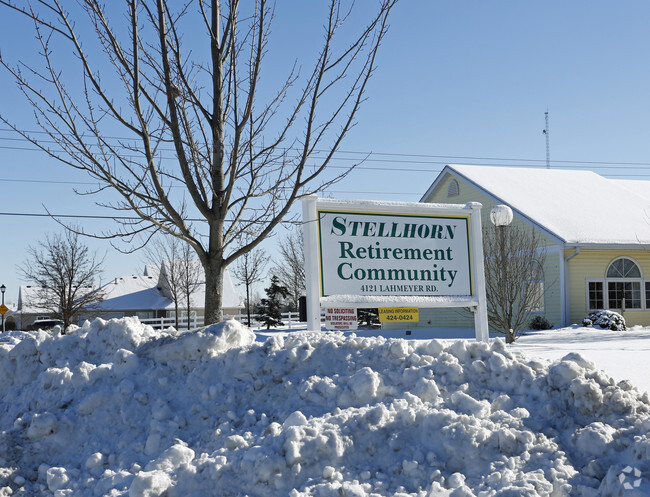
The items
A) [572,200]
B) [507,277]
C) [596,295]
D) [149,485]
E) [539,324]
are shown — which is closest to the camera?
[149,485]

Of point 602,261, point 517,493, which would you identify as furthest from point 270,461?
point 602,261

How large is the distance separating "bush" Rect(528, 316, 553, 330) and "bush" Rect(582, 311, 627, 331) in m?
1.08

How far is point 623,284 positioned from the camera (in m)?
21.6

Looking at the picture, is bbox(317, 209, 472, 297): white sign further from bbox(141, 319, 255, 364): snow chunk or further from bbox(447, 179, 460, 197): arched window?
bbox(447, 179, 460, 197): arched window

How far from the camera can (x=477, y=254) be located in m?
8.83

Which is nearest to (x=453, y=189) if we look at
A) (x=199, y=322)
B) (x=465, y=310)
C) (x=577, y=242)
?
(x=465, y=310)

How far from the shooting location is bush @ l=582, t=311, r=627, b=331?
62.8 feet

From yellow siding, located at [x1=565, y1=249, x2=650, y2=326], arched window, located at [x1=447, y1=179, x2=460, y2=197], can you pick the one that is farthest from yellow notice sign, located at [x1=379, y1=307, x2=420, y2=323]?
arched window, located at [x1=447, y1=179, x2=460, y2=197]

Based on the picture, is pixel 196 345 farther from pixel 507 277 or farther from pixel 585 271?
pixel 585 271

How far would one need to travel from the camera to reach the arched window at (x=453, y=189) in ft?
81.3

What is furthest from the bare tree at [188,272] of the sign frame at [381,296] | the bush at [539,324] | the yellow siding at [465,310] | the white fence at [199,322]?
the sign frame at [381,296]

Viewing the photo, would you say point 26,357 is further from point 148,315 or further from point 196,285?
point 148,315

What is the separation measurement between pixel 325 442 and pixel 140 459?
141 cm

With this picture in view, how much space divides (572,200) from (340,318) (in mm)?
18341
